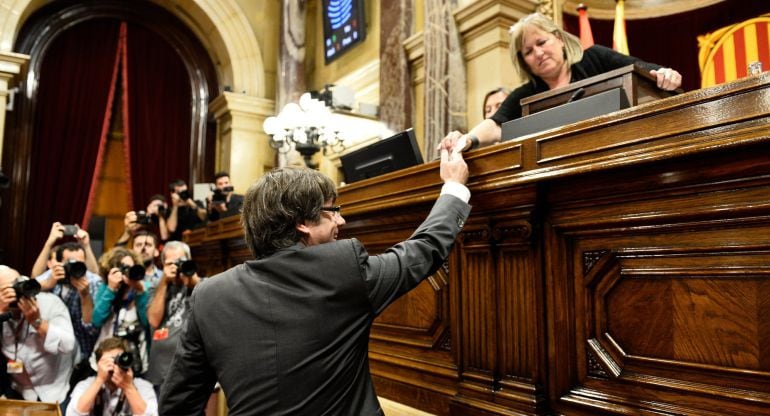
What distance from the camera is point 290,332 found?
1127 millimetres

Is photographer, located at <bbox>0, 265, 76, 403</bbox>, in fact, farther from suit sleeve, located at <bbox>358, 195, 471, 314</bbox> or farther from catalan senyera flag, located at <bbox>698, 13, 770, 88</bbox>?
catalan senyera flag, located at <bbox>698, 13, 770, 88</bbox>

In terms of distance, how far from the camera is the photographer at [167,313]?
2.75 meters

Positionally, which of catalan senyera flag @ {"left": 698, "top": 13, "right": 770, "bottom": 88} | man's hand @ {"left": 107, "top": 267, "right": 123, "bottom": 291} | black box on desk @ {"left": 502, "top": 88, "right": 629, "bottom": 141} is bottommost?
man's hand @ {"left": 107, "top": 267, "right": 123, "bottom": 291}

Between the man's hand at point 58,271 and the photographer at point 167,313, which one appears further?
the man's hand at point 58,271

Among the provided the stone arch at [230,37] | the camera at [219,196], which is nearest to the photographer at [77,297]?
the camera at [219,196]

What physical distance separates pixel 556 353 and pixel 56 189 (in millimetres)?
6123

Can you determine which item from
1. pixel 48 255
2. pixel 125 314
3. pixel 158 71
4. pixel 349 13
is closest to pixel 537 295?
pixel 125 314

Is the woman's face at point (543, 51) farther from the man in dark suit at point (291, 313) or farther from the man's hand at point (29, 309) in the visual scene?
the man's hand at point (29, 309)

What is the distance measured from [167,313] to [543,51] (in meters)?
2.05

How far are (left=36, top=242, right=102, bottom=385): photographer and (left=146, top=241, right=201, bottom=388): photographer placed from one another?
34 cm

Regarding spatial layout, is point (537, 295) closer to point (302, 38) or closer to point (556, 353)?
point (556, 353)

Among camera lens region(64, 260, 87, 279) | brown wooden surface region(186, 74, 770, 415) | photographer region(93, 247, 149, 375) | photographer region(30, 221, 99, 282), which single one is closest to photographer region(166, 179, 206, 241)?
photographer region(30, 221, 99, 282)

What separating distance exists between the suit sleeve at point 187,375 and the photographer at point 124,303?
1639 mm

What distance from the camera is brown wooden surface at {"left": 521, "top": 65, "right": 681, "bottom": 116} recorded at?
4.59 ft
